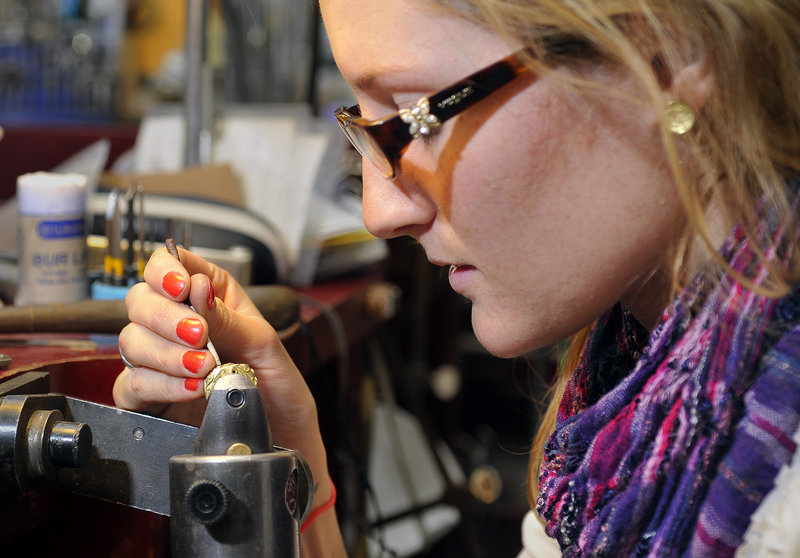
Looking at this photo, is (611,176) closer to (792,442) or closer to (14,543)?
(792,442)

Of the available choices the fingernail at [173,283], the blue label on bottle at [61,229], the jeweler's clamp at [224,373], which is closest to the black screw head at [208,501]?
the jeweler's clamp at [224,373]

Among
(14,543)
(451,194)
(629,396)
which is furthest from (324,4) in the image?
(14,543)

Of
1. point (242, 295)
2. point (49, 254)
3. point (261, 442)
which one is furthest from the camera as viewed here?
point (49, 254)

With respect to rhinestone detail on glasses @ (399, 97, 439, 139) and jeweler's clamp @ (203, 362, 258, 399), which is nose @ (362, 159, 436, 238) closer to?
rhinestone detail on glasses @ (399, 97, 439, 139)

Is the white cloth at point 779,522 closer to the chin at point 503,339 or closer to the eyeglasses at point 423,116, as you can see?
the chin at point 503,339

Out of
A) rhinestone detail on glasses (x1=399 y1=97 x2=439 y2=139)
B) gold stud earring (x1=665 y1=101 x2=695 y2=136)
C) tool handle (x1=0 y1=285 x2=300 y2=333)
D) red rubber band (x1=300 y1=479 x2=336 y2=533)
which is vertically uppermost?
gold stud earring (x1=665 y1=101 x2=695 y2=136)

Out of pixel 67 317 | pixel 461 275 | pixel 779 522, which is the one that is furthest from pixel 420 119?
pixel 67 317

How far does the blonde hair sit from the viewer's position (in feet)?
1.93

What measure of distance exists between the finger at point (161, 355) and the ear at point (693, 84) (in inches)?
15.7

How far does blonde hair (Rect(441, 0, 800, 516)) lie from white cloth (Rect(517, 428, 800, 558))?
0.40 ft

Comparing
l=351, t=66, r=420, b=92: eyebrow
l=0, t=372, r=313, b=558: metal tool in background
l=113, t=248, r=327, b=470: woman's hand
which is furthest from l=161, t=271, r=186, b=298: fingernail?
l=351, t=66, r=420, b=92: eyebrow

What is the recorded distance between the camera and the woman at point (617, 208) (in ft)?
1.94

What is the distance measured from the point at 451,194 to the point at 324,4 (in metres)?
0.19

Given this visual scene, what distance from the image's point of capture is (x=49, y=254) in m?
1.06
